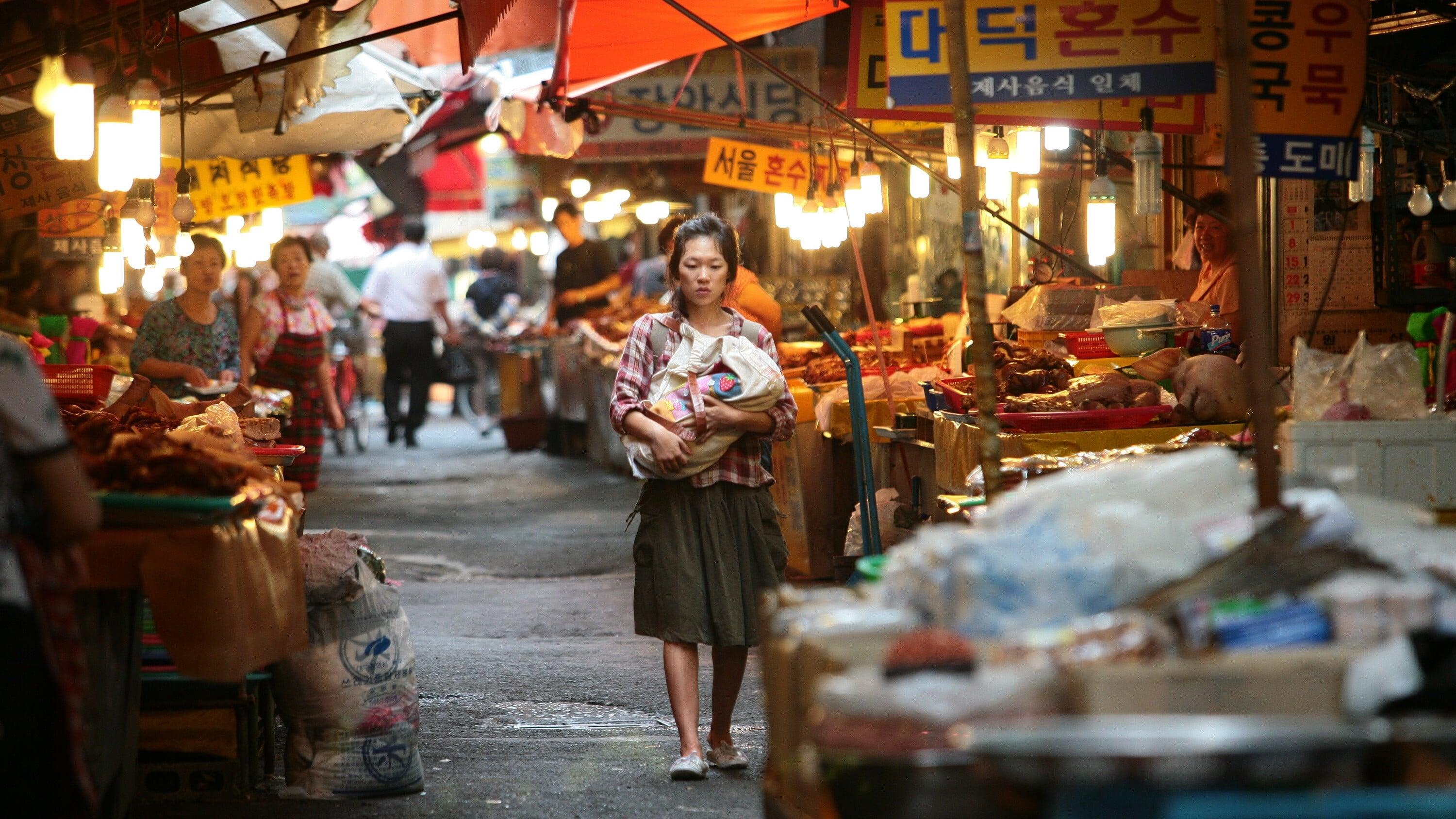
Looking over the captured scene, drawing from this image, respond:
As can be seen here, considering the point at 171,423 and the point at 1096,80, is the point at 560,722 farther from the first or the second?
the point at 1096,80

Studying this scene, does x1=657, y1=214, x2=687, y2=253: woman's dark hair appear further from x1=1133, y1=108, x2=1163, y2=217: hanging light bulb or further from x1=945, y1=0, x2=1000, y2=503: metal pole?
x1=945, y1=0, x2=1000, y2=503: metal pole

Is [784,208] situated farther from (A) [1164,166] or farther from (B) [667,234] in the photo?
(B) [667,234]

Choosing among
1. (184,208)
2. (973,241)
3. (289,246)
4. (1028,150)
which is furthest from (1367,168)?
(289,246)

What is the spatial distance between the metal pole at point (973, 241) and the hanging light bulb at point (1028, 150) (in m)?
4.16

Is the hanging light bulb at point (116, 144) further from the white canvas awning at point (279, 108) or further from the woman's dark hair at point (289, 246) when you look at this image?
the woman's dark hair at point (289, 246)

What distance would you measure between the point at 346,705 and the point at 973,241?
2774mm

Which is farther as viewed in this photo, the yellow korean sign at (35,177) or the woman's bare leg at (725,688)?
the yellow korean sign at (35,177)

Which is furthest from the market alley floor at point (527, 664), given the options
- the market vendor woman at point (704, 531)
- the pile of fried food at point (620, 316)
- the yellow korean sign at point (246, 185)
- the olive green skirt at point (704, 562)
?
the yellow korean sign at point (246, 185)

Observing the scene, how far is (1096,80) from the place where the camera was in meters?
5.18

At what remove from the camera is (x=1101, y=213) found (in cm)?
757

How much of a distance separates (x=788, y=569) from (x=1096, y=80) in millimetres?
4676

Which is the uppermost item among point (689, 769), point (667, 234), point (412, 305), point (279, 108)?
point (279, 108)

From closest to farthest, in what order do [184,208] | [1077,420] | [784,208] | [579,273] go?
[1077,420]
[184,208]
[784,208]
[579,273]

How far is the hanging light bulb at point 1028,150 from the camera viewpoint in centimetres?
830
